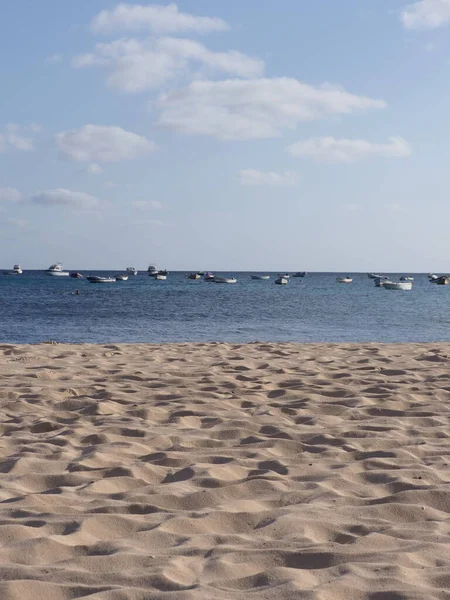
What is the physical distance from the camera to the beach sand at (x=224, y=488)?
3402 mm

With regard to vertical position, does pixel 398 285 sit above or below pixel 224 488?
above

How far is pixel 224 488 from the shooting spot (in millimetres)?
4793

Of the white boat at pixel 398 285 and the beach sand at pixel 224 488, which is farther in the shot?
the white boat at pixel 398 285

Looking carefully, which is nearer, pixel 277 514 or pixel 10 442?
pixel 277 514

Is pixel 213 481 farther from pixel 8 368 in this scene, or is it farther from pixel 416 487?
pixel 8 368

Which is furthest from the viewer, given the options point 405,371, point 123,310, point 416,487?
point 123,310

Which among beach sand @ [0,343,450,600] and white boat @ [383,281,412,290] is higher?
white boat @ [383,281,412,290]

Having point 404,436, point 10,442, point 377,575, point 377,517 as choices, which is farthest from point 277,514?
point 10,442

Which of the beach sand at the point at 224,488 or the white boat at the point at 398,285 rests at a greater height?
the white boat at the point at 398,285

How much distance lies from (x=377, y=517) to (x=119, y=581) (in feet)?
5.64

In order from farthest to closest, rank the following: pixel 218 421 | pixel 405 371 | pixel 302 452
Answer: pixel 405 371 < pixel 218 421 < pixel 302 452

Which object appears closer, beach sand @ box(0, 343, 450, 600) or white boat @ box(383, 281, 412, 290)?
beach sand @ box(0, 343, 450, 600)

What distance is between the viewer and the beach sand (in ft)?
11.2

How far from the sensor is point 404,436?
6273mm
